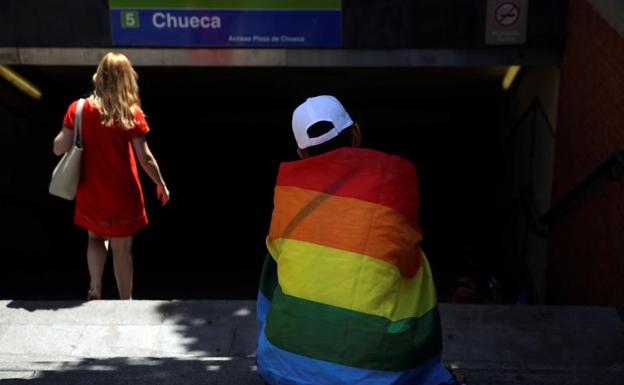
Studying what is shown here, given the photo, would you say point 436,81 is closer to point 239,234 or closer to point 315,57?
point 315,57

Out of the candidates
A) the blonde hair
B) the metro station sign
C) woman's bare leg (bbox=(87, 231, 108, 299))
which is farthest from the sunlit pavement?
the metro station sign

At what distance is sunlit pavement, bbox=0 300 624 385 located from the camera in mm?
3045

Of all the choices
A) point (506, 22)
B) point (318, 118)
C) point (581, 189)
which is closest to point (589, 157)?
point (581, 189)

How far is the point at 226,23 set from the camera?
6230mm

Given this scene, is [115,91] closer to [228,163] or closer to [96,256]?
[96,256]

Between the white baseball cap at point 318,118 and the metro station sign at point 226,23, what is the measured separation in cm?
428

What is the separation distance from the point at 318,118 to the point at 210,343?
207cm

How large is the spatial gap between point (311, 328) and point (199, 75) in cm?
758

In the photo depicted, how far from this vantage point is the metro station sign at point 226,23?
20.3 feet

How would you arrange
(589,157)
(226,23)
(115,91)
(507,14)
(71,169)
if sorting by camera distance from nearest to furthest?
(115,91), (71,169), (589,157), (507,14), (226,23)

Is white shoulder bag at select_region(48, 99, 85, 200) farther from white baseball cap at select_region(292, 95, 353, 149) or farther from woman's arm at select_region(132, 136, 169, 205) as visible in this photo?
white baseball cap at select_region(292, 95, 353, 149)

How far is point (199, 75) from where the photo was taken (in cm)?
909

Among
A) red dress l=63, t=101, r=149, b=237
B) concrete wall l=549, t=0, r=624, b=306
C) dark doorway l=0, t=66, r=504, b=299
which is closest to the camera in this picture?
A: red dress l=63, t=101, r=149, b=237

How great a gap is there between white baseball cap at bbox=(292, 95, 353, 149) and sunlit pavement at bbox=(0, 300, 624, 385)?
4.28ft
